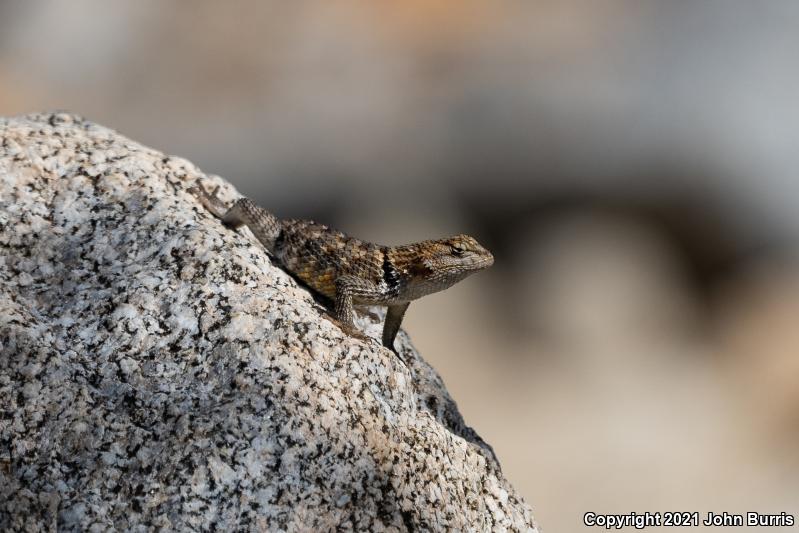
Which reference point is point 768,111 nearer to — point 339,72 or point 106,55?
point 339,72

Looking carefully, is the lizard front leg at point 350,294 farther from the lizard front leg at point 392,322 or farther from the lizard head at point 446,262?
the lizard head at point 446,262

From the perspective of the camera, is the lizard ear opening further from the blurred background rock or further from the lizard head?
the blurred background rock

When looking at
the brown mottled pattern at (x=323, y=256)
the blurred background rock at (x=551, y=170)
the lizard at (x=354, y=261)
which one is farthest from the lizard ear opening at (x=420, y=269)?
the blurred background rock at (x=551, y=170)

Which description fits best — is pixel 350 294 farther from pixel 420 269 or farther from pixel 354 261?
pixel 420 269

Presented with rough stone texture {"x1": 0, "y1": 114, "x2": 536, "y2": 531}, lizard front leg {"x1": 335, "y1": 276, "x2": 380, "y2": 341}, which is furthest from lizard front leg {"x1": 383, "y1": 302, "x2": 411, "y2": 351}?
rough stone texture {"x1": 0, "y1": 114, "x2": 536, "y2": 531}

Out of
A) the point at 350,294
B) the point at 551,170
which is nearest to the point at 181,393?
the point at 350,294
